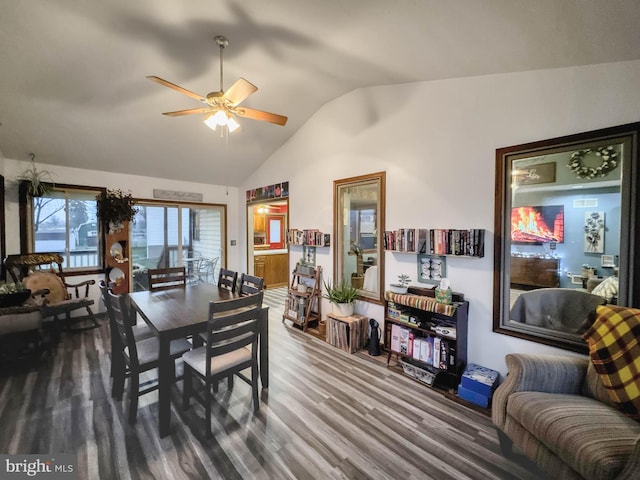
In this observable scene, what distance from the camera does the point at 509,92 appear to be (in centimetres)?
229

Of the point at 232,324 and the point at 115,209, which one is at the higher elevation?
the point at 115,209

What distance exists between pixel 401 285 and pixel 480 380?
1054 mm

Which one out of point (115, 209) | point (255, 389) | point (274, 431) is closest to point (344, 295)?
point (255, 389)

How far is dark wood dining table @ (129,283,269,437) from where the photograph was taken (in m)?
1.85

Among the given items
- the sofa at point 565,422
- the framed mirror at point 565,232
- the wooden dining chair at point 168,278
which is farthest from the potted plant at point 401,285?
the wooden dining chair at point 168,278

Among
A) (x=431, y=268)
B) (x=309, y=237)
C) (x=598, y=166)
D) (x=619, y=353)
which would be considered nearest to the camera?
(x=619, y=353)

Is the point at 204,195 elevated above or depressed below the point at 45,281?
above

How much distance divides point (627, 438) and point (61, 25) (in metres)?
4.45

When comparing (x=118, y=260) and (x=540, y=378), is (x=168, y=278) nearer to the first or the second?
(x=118, y=260)

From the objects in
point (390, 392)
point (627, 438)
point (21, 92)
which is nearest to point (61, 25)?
point (21, 92)

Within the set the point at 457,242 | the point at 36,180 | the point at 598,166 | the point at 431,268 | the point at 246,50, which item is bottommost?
the point at 431,268

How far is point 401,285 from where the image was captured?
291cm

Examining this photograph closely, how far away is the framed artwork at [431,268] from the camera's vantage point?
275 centimetres

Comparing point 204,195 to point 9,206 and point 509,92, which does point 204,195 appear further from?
point 509,92
